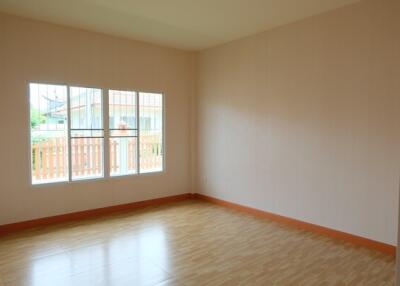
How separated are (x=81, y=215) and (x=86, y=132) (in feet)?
4.27

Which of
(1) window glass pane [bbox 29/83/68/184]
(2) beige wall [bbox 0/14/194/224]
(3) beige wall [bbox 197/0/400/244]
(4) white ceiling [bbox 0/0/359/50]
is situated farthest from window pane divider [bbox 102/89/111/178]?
(3) beige wall [bbox 197/0/400/244]

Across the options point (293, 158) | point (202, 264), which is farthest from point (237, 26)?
point (202, 264)

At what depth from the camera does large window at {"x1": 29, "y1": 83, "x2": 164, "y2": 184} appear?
4.31 meters

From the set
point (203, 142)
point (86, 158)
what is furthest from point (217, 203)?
point (86, 158)

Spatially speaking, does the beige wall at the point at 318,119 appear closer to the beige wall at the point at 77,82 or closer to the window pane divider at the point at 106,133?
the beige wall at the point at 77,82

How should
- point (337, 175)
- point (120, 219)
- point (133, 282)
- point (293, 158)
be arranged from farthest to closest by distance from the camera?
point (120, 219) < point (293, 158) < point (337, 175) < point (133, 282)

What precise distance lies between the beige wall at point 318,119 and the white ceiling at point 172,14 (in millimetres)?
323

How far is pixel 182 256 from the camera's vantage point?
325cm

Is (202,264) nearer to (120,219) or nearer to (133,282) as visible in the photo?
(133,282)

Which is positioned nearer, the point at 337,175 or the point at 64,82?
the point at 337,175

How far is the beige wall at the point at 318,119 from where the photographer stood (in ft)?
11.1

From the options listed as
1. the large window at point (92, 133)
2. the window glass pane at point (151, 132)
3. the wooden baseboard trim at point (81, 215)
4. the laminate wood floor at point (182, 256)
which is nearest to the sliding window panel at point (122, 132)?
the large window at point (92, 133)

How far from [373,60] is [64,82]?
4137mm

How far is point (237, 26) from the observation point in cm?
438
